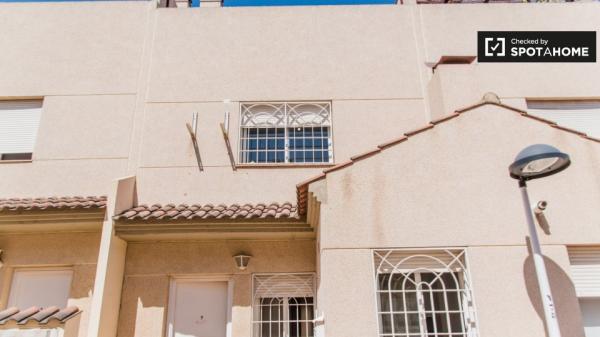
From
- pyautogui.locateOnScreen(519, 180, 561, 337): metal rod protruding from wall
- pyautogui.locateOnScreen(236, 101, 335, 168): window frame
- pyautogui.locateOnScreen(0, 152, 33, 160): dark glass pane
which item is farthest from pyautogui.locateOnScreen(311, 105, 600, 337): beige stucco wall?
pyautogui.locateOnScreen(0, 152, 33, 160): dark glass pane

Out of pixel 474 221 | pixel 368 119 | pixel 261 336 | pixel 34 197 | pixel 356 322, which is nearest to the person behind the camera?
pixel 356 322

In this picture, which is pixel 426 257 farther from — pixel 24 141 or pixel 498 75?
pixel 24 141

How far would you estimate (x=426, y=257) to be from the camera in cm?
664

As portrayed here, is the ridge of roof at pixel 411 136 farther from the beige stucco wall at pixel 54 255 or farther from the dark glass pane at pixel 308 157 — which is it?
the beige stucco wall at pixel 54 255

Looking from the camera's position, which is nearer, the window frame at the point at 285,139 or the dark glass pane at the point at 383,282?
→ the dark glass pane at the point at 383,282

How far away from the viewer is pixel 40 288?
30.9 feet

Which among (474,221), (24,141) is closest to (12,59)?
(24,141)

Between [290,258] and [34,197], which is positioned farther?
[34,197]

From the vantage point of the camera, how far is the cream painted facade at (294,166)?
21.4ft

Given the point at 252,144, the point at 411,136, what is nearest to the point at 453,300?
the point at 411,136

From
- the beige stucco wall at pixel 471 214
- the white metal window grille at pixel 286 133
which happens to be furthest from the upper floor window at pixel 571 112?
the white metal window grille at pixel 286 133

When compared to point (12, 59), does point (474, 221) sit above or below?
below

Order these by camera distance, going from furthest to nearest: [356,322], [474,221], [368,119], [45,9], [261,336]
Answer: [45,9] < [368,119] < [261,336] < [474,221] < [356,322]

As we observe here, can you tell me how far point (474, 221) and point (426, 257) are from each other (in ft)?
3.16
